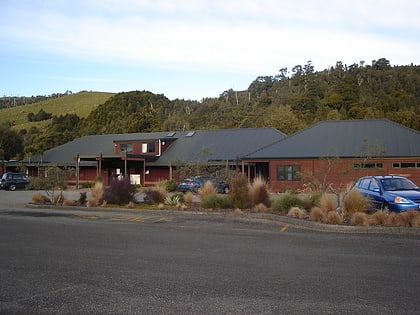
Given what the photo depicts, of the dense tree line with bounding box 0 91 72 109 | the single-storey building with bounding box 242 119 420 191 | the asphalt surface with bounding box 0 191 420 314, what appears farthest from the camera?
the dense tree line with bounding box 0 91 72 109

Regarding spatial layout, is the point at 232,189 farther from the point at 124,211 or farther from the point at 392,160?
the point at 392,160

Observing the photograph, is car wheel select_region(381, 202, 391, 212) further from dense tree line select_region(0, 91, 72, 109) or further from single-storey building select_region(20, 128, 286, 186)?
dense tree line select_region(0, 91, 72, 109)

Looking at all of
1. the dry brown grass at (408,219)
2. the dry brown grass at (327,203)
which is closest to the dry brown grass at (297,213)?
the dry brown grass at (327,203)

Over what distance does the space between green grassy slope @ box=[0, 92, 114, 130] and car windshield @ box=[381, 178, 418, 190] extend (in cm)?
11008

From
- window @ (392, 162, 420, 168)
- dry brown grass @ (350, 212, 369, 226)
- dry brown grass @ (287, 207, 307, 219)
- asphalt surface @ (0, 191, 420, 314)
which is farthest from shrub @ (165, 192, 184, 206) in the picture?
window @ (392, 162, 420, 168)

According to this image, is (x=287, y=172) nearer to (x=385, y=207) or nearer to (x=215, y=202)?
(x=215, y=202)

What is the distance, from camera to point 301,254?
32.3 ft

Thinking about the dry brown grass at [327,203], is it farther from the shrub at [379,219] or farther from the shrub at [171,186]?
the shrub at [171,186]

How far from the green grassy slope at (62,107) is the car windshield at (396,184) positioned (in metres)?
110

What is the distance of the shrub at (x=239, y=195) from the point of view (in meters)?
18.8

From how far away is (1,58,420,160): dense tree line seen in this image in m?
59.8

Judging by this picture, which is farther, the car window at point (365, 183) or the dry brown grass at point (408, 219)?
the car window at point (365, 183)

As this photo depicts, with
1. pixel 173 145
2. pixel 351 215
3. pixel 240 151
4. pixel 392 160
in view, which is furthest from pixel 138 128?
pixel 351 215

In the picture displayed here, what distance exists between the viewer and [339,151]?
35125 mm
